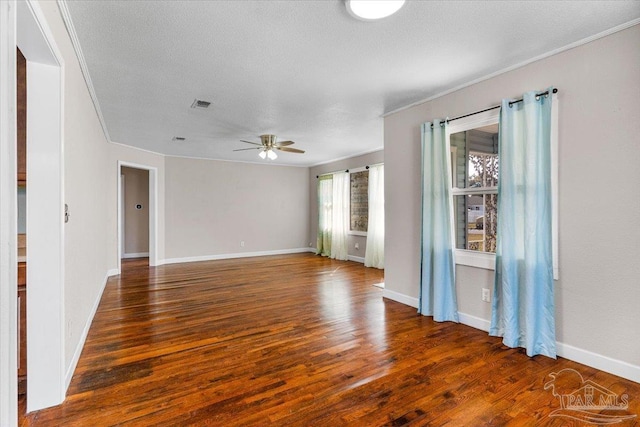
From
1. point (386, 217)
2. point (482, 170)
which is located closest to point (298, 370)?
point (386, 217)

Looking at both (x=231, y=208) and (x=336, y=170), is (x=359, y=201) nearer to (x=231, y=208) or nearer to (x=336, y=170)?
(x=336, y=170)

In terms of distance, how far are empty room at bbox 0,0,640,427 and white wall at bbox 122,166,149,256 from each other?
14.6 ft

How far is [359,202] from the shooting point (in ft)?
24.5

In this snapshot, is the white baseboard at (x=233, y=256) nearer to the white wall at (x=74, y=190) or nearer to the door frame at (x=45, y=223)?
the white wall at (x=74, y=190)

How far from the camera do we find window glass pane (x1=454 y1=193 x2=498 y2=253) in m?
3.21

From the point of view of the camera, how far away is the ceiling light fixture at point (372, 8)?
1.94m

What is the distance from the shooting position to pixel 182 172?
7320mm

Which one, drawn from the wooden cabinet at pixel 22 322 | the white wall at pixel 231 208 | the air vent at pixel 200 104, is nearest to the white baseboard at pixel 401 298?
the air vent at pixel 200 104

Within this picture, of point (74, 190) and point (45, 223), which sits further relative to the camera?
point (74, 190)

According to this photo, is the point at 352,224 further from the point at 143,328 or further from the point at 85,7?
the point at 85,7

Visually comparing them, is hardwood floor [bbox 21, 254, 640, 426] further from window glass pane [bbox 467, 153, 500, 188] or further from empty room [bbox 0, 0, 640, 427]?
window glass pane [bbox 467, 153, 500, 188]

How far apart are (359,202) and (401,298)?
3659 millimetres

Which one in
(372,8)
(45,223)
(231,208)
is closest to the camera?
(45,223)

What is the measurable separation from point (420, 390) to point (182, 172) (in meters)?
6.82
